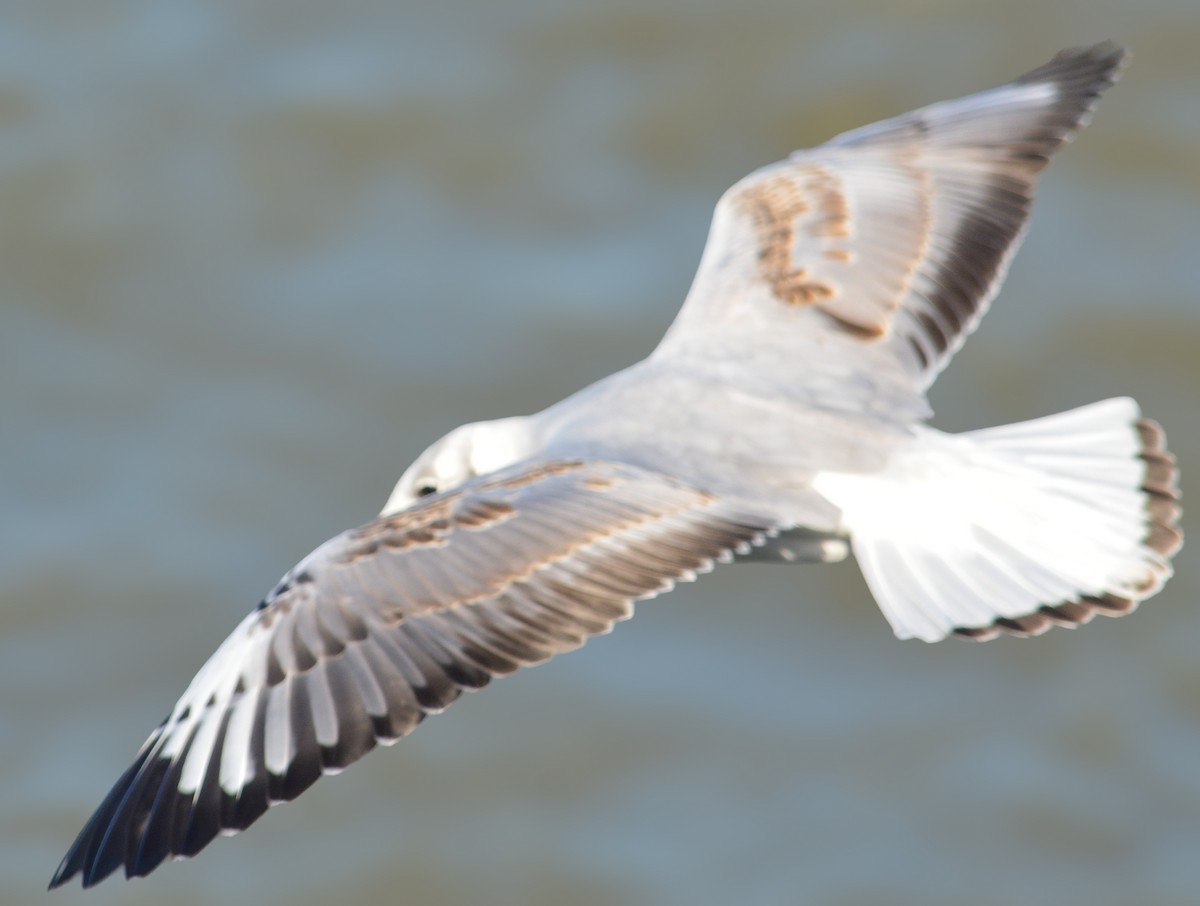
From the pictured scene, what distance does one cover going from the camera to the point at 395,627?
163 inches

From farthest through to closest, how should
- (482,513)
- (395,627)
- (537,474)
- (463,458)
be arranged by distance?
1. (463,458)
2. (537,474)
3. (482,513)
4. (395,627)

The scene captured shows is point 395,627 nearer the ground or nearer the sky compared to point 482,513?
nearer the ground

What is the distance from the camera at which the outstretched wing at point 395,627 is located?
4023 millimetres

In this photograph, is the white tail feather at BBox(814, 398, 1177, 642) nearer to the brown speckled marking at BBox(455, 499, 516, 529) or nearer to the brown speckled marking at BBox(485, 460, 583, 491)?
the brown speckled marking at BBox(485, 460, 583, 491)

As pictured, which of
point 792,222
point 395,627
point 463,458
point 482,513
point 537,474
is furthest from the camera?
point 792,222

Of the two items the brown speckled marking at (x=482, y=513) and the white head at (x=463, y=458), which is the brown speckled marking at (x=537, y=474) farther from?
the white head at (x=463, y=458)

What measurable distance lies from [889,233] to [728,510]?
1377mm

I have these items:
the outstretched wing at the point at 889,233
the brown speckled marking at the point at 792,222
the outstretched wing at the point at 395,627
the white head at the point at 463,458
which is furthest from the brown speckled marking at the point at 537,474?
the brown speckled marking at the point at 792,222

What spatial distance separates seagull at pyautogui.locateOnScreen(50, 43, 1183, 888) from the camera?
4.09m

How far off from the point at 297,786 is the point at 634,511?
0.97 metres

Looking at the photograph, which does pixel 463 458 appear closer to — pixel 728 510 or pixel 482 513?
pixel 482 513

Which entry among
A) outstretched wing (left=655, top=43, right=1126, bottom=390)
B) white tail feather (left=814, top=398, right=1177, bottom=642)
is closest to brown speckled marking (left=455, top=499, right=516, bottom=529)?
white tail feather (left=814, top=398, right=1177, bottom=642)

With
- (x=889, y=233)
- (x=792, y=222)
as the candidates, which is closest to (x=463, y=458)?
(x=792, y=222)

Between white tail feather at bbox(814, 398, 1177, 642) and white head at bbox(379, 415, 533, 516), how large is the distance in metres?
0.87
